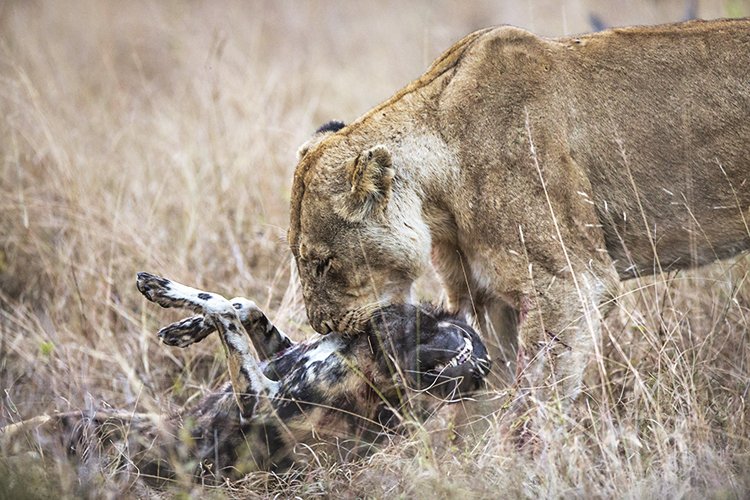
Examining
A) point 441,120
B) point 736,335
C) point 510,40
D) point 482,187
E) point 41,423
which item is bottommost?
point 736,335

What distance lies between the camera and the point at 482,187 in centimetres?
388

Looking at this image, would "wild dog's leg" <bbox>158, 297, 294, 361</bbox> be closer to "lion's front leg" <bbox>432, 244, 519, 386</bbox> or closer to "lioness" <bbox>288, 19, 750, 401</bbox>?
"lioness" <bbox>288, 19, 750, 401</bbox>

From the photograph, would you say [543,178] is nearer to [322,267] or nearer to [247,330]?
[322,267]

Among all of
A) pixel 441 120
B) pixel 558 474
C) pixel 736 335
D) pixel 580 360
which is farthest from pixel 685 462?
pixel 441 120

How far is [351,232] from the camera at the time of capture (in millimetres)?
4035

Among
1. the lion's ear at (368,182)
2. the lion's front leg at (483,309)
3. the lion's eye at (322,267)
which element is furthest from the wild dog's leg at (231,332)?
the lion's front leg at (483,309)

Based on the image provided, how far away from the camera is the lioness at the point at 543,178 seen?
3.86 meters

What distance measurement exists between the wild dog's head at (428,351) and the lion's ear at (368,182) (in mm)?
522

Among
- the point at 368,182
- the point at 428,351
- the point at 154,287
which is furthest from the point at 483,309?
the point at 154,287

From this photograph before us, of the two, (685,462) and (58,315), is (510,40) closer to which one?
(685,462)

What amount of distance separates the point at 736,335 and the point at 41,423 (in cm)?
336

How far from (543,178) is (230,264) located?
9.68 ft

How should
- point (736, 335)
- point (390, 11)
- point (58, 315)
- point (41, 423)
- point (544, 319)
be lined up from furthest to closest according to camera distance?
point (390, 11), point (58, 315), point (736, 335), point (41, 423), point (544, 319)

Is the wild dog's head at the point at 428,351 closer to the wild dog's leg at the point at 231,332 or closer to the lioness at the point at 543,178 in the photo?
the lioness at the point at 543,178
